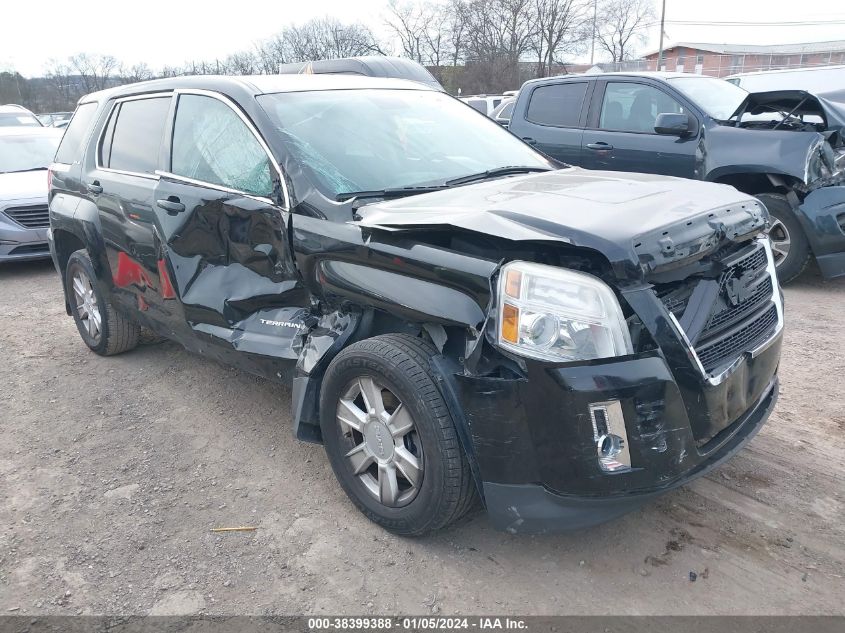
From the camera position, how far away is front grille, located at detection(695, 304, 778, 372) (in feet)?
7.94

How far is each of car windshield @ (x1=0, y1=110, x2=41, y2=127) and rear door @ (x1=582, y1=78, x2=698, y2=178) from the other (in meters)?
10.3

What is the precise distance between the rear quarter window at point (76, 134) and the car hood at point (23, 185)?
3.41m

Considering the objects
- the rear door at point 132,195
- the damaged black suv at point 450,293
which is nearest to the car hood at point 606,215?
the damaged black suv at point 450,293

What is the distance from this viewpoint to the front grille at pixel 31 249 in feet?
26.1

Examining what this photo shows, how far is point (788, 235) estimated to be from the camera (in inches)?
229

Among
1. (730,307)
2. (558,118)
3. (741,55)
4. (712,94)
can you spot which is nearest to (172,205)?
(730,307)

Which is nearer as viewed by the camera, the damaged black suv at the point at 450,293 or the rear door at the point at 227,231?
the damaged black suv at the point at 450,293

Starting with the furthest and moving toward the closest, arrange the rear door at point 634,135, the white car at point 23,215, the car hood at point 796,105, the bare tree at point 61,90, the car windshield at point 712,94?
the bare tree at point 61,90 → the white car at point 23,215 → the car windshield at point 712,94 → the rear door at point 634,135 → the car hood at point 796,105

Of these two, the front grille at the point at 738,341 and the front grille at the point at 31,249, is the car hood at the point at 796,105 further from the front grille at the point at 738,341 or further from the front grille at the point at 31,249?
the front grille at the point at 31,249

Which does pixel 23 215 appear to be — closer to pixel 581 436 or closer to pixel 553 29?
pixel 581 436

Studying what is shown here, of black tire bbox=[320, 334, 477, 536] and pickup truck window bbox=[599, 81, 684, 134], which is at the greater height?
pickup truck window bbox=[599, 81, 684, 134]

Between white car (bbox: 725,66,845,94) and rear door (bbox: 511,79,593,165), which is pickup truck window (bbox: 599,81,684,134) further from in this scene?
white car (bbox: 725,66,845,94)

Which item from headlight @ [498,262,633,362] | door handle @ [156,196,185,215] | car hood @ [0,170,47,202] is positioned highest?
door handle @ [156,196,185,215]

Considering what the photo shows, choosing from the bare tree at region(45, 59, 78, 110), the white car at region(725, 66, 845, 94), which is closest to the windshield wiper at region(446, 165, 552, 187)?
the white car at region(725, 66, 845, 94)
